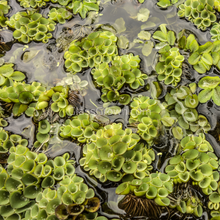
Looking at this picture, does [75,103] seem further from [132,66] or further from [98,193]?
[98,193]

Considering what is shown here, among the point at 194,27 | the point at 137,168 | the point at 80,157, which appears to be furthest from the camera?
the point at 194,27

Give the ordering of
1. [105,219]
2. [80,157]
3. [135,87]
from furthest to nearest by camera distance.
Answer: [135,87], [80,157], [105,219]

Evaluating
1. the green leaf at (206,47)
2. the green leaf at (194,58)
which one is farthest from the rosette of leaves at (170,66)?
the green leaf at (206,47)

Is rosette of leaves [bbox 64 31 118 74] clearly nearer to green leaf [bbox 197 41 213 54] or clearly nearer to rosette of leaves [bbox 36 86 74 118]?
rosette of leaves [bbox 36 86 74 118]

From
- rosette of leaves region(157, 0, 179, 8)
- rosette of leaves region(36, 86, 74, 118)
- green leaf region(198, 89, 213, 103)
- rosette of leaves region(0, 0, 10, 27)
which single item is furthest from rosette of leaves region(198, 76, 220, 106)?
rosette of leaves region(0, 0, 10, 27)

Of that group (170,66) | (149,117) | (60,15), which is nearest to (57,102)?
(149,117)

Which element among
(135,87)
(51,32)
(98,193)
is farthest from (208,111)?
(51,32)

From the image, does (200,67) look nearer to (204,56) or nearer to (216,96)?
(204,56)
